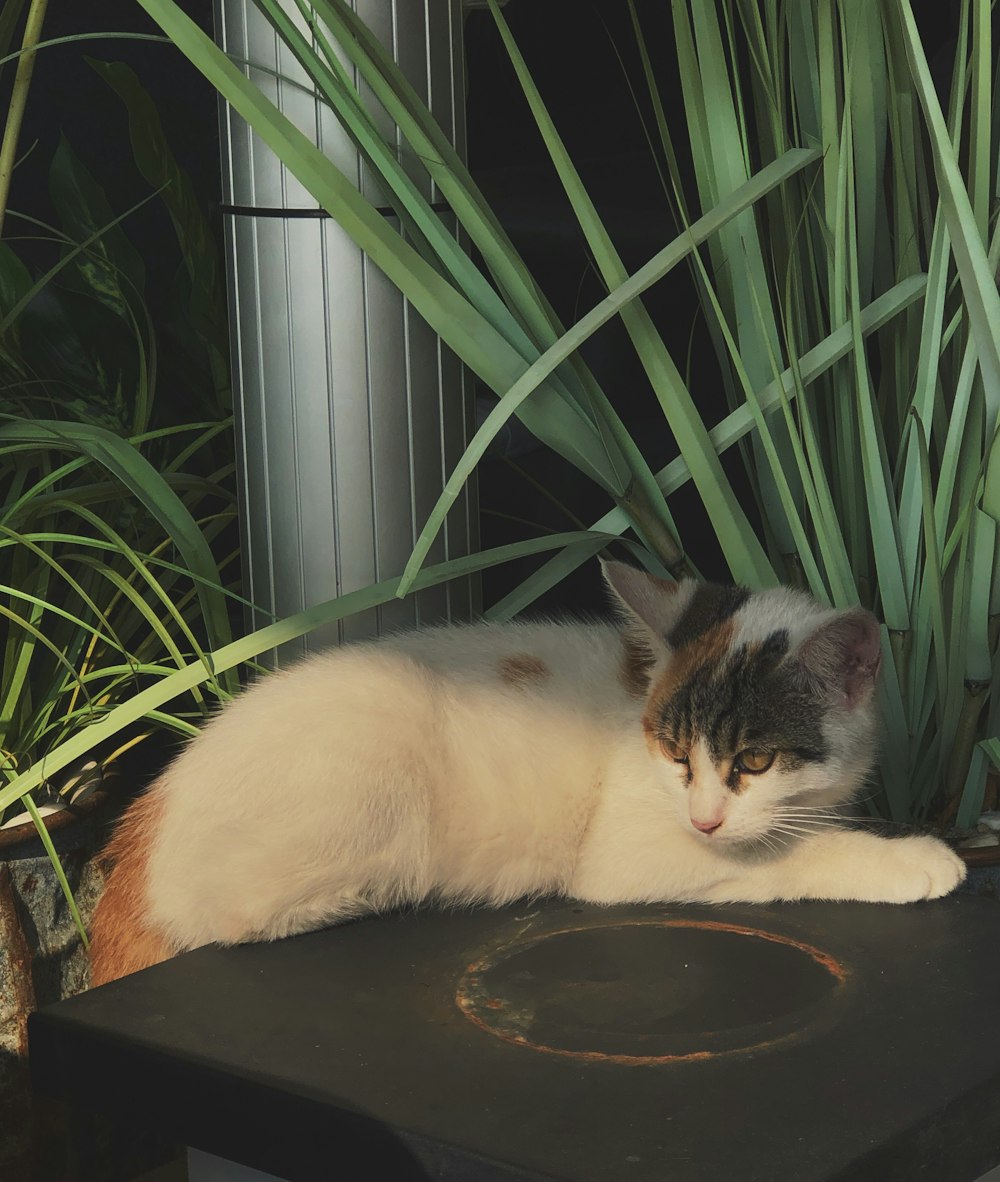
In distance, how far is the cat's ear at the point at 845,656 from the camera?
0.93m

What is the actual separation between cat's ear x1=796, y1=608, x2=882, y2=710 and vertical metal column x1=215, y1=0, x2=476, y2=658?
0.40 meters

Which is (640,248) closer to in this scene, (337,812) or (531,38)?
(531,38)

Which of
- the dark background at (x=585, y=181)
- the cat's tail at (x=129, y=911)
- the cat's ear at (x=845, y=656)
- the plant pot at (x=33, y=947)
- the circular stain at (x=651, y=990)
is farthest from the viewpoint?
the dark background at (x=585, y=181)

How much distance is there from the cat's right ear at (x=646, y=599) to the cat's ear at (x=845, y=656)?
125 mm

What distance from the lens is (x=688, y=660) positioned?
104 centimetres

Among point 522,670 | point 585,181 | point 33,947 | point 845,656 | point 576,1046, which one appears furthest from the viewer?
point 585,181

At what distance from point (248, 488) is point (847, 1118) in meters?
0.76

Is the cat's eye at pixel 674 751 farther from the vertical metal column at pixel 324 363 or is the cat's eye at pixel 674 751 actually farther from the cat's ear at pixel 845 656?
the vertical metal column at pixel 324 363

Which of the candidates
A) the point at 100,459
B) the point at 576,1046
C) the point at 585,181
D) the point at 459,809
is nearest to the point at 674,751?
the point at 459,809

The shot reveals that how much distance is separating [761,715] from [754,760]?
0.04m

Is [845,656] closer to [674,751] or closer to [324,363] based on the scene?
[674,751]

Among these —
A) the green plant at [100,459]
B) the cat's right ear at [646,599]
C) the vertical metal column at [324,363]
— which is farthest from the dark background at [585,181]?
the cat's right ear at [646,599]

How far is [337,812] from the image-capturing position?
98 centimetres

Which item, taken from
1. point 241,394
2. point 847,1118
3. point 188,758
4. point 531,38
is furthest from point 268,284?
point 847,1118
